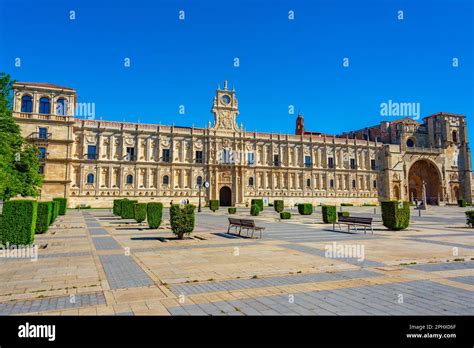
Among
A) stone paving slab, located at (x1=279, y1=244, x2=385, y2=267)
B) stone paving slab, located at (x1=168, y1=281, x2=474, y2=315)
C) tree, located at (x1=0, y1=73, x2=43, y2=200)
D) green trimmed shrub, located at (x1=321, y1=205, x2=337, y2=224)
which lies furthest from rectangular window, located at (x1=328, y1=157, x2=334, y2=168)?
stone paving slab, located at (x1=168, y1=281, x2=474, y2=315)

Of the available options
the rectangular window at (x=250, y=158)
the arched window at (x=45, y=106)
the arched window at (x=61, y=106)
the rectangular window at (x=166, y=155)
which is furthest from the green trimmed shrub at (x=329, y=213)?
the arched window at (x=45, y=106)

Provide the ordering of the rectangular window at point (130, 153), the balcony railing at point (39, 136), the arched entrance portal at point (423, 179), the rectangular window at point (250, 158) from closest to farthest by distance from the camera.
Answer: the balcony railing at point (39, 136) < the rectangular window at point (130, 153) < the rectangular window at point (250, 158) < the arched entrance portal at point (423, 179)

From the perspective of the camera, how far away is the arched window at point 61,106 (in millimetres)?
40531

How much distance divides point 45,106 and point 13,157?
2137 cm

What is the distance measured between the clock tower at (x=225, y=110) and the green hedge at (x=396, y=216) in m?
37.5

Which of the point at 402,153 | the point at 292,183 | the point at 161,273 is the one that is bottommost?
the point at 161,273

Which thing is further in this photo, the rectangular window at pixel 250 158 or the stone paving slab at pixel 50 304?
the rectangular window at pixel 250 158

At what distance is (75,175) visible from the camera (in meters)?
42.8

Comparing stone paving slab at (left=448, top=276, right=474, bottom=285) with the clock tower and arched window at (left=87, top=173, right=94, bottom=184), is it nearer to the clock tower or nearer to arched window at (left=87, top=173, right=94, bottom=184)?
arched window at (left=87, top=173, right=94, bottom=184)

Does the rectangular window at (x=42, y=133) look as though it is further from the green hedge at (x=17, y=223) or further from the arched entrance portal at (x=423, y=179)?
the arched entrance portal at (x=423, y=179)
